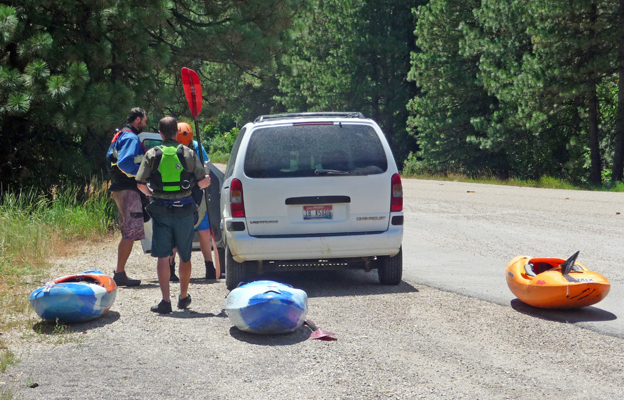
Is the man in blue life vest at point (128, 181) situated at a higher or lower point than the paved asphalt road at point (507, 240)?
higher

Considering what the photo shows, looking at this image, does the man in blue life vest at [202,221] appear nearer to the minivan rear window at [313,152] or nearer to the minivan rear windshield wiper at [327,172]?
the minivan rear window at [313,152]

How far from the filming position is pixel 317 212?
804cm

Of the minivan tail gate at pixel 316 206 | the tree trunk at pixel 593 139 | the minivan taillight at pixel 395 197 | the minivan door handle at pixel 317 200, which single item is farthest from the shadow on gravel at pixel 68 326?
the tree trunk at pixel 593 139

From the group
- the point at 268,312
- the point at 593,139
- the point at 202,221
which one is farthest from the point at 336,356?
the point at 593,139

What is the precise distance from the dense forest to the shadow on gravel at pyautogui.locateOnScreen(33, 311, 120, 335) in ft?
23.8

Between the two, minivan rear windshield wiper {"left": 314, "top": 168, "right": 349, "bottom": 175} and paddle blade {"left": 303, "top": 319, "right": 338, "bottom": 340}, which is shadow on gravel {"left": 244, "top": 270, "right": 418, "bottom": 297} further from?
paddle blade {"left": 303, "top": 319, "right": 338, "bottom": 340}

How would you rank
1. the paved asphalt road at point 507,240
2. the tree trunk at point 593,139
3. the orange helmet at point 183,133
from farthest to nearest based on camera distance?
the tree trunk at point 593,139
the orange helmet at point 183,133
the paved asphalt road at point 507,240

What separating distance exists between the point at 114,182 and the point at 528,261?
181 inches

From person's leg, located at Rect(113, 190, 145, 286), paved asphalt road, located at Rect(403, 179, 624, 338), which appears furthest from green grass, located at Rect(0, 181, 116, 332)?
paved asphalt road, located at Rect(403, 179, 624, 338)

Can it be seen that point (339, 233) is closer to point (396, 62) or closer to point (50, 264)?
point (50, 264)

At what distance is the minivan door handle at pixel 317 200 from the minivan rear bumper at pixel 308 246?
14.5 inches

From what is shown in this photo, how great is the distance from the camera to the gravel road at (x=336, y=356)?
15.5 ft

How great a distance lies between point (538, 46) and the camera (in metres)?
26.8

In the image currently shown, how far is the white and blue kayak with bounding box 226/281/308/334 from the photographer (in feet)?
19.9
